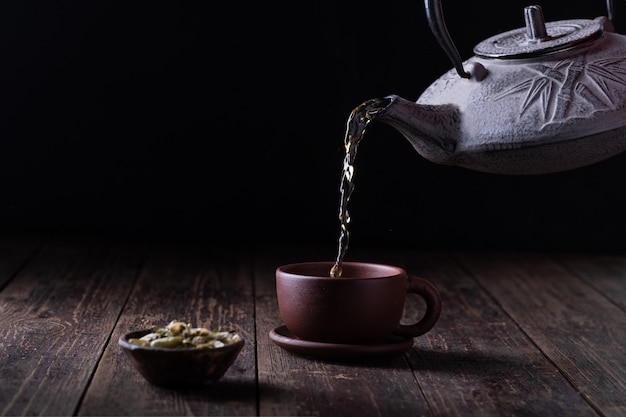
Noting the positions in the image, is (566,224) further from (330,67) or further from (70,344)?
(70,344)

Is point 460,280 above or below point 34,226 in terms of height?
below

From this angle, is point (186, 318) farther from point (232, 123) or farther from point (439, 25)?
point (232, 123)

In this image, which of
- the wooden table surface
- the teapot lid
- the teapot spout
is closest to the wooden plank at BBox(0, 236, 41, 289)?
the wooden table surface

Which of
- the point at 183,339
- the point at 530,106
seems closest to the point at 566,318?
the point at 530,106

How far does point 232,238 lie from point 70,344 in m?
0.94

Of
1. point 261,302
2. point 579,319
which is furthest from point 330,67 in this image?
point 579,319

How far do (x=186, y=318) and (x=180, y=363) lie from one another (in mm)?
428

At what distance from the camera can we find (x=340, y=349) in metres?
1.00

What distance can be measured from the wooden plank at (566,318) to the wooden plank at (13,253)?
829 millimetres

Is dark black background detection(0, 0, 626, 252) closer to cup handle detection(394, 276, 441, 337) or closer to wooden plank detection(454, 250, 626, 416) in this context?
wooden plank detection(454, 250, 626, 416)

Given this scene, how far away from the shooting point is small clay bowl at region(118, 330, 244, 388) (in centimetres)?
87

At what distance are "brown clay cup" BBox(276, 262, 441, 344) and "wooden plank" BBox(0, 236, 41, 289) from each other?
2.15ft

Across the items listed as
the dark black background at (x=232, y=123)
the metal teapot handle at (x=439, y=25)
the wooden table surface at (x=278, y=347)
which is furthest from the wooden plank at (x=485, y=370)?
the dark black background at (x=232, y=123)

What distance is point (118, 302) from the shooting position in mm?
1375
